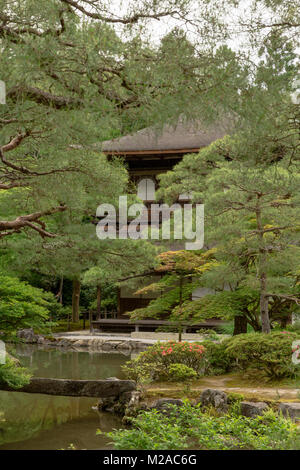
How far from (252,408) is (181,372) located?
2.43 m

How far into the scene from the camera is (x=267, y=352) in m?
9.07

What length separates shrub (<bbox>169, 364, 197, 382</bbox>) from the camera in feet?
29.6

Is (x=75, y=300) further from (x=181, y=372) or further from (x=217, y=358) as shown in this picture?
(x=181, y=372)

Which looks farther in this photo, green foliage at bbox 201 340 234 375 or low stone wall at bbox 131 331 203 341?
low stone wall at bbox 131 331 203 341

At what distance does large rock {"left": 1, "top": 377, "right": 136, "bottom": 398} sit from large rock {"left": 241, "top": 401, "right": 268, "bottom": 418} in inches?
83.9

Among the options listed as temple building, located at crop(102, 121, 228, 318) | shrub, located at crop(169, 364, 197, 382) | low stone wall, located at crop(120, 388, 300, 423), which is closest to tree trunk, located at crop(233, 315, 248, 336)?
shrub, located at crop(169, 364, 197, 382)

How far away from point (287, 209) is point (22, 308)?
5.40m

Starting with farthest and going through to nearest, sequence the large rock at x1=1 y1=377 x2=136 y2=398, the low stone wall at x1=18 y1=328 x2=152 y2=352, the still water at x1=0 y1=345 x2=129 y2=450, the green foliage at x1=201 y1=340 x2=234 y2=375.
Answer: the low stone wall at x1=18 y1=328 x2=152 y2=352
the green foliage at x1=201 y1=340 x2=234 y2=375
the large rock at x1=1 y1=377 x2=136 y2=398
the still water at x1=0 y1=345 x2=129 y2=450

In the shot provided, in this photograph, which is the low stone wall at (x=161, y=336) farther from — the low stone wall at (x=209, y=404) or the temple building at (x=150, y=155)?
the low stone wall at (x=209, y=404)

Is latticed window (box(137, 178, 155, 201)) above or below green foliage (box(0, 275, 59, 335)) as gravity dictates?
above

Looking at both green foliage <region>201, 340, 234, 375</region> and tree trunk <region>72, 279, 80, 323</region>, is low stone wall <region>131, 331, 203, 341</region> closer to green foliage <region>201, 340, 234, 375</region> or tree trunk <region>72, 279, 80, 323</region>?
tree trunk <region>72, 279, 80, 323</region>
